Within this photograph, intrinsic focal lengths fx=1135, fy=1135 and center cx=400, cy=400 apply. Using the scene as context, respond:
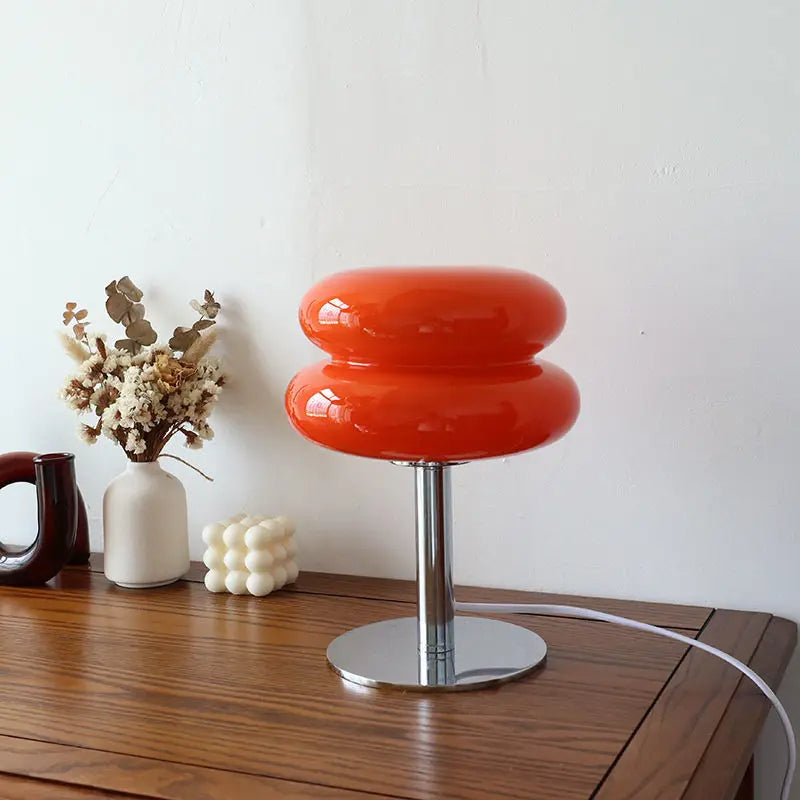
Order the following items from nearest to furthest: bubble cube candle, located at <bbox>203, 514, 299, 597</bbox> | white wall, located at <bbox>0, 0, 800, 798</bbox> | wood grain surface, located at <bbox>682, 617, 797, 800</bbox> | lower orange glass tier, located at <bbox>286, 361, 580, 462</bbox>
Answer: wood grain surface, located at <bbox>682, 617, 797, 800</bbox>
lower orange glass tier, located at <bbox>286, 361, 580, 462</bbox>
white wall, located at <bbox>0, 0, 800, 798</bbox>
bubble cube candle, located at <bbox>203, 514, 299, 597</bbox>

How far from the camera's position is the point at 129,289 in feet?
4.34

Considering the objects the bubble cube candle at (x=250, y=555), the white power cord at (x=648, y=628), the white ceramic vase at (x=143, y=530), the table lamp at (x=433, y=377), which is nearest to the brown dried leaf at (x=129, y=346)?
the white ceramic vase at (x=143, y=530)

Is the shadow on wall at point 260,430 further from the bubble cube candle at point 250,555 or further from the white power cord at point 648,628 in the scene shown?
the white power cord at point 648,628

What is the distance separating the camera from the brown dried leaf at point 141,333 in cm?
130

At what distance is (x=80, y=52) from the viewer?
4.45 feet

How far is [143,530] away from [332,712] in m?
0.42

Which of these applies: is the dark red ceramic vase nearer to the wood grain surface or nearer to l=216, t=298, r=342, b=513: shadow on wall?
l=216, t=298, r=342, b=513: shadow on wall

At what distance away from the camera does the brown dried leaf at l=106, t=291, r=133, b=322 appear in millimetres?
1310

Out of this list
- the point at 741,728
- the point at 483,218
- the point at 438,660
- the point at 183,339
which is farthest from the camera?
the point at 183,339

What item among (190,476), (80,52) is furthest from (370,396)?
(80,52)

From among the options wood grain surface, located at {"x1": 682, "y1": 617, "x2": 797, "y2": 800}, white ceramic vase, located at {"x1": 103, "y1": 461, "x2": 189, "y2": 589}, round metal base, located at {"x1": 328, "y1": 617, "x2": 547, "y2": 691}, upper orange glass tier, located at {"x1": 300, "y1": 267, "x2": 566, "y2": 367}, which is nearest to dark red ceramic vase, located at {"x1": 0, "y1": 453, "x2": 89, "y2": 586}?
white ceramic vase, located at {"x1": 103, "y1": 461, "x2": 189, "y2": 589}

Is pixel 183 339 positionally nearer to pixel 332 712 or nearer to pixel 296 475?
pixel 296 475

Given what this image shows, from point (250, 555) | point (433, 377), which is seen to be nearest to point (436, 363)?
point (433, 377)

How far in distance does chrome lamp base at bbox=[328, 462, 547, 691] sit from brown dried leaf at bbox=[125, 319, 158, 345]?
0.44 metres
